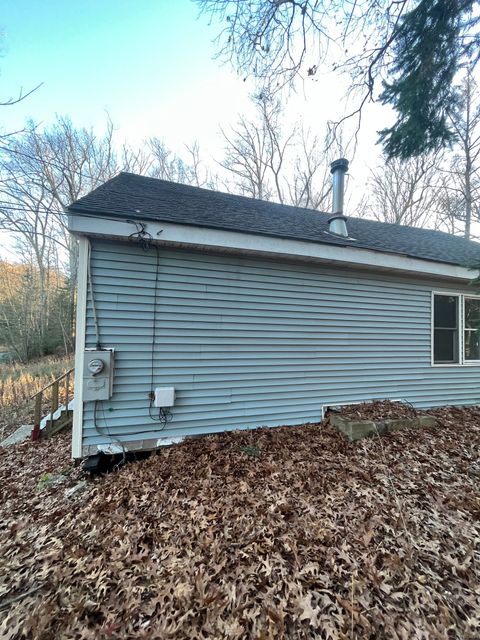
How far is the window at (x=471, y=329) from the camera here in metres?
5.91

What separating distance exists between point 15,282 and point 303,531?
16.8 metres

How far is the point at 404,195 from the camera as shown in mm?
15500

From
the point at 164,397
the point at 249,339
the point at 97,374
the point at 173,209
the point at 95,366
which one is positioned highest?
the point at 173,209

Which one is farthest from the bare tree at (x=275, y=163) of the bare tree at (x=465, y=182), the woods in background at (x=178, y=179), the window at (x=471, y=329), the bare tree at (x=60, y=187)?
the window at (x=471, y=329)

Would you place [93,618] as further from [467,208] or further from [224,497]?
[467,208]

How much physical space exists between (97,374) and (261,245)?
9.35 feet

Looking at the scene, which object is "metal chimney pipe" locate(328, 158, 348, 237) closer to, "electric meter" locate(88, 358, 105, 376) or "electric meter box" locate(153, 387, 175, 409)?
"electric meter box" locate(153, 387, 175, 409)

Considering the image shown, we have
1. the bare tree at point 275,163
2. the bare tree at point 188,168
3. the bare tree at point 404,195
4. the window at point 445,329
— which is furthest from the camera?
the bare tree at point 188,168

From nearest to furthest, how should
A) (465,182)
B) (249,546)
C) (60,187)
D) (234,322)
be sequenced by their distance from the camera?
(249,546), (234,322), (60,187), (465,182)

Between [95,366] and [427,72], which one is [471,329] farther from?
[95,366]

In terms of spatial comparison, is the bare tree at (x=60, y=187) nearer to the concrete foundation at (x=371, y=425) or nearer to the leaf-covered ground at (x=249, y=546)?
the leaf-covered ground at (x=249, y=546)

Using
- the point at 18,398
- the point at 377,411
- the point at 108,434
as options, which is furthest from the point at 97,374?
the point at 18,398

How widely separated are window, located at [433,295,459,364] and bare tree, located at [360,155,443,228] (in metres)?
11.8

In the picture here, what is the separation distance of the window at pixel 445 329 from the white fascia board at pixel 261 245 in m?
0.69
